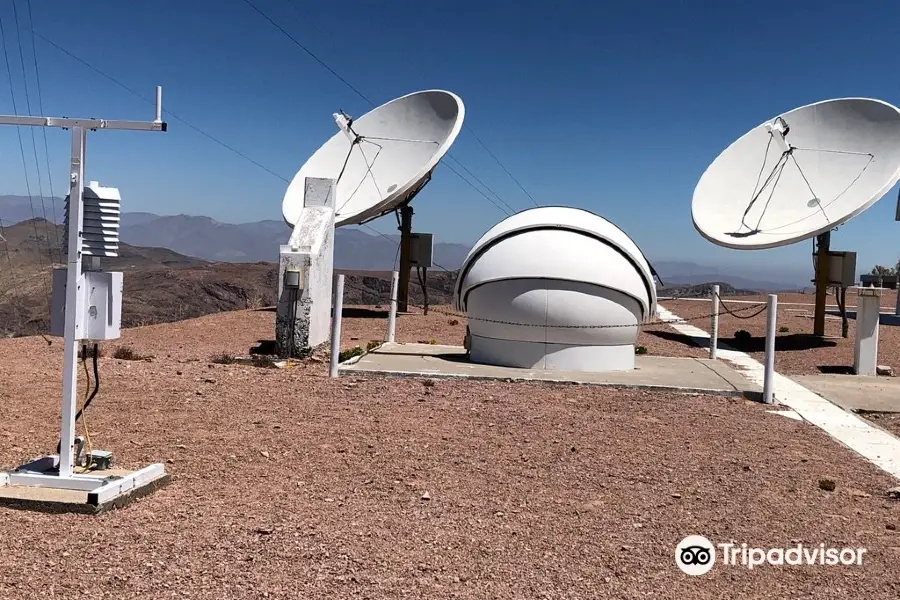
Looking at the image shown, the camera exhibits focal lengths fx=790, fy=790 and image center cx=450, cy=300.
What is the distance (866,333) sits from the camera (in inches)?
569

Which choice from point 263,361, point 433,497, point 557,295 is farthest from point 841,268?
point 433,497

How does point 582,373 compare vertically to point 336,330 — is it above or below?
below

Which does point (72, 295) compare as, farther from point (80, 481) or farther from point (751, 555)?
point (751, 555)

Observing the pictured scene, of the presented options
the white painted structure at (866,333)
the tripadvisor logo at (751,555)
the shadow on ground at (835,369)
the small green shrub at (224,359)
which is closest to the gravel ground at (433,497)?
the tripadvisor logo at (751,555)

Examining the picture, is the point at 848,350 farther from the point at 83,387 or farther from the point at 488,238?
the point at 83,387

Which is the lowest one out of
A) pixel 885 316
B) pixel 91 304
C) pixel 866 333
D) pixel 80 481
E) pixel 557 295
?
pixel 80 481

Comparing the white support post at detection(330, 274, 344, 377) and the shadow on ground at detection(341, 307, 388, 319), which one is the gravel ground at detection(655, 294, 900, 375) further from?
the shadow on ground at detection(341, 307, 388, 319)

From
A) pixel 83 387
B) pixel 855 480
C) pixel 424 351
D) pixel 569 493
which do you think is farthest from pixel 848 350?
pixel 83 387

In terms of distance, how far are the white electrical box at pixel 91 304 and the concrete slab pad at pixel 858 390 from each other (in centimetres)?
964

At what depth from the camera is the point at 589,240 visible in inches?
504

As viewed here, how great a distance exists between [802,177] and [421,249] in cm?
1066

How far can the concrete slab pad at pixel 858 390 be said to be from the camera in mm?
11141

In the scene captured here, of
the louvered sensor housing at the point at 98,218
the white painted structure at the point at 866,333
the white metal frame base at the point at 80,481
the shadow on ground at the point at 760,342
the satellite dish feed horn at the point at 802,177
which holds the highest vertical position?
the satellite dish feed horn at the point at 802,177

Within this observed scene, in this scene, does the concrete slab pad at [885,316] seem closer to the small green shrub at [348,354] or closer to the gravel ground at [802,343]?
the gravel ground at [802,343]
